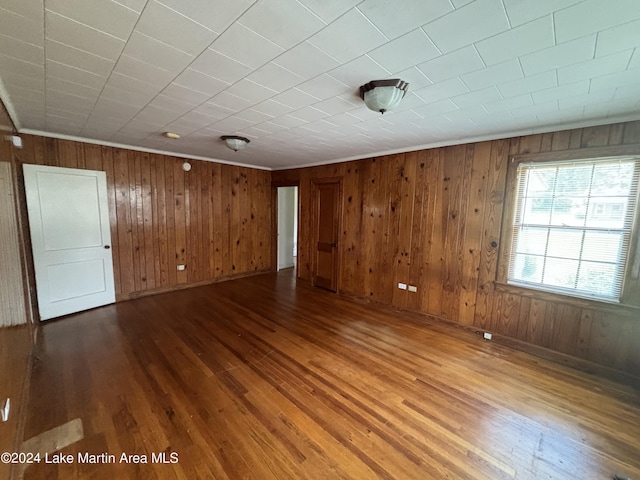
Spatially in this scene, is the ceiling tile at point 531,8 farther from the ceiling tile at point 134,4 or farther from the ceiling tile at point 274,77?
the ceiling tile at point 134,4

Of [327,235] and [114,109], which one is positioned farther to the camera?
[327,235]

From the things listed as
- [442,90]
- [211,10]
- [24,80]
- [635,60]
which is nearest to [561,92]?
[635,60]

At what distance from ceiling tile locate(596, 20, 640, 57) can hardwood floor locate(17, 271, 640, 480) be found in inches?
97.7

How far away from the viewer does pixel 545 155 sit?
2678 millimetres

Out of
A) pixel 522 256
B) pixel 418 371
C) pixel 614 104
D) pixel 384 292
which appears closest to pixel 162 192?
pixel 384 292

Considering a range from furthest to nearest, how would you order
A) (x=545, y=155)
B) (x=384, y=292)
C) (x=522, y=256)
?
(x=384, y=292)
(x=522, y=256)
(x=545, y=155)

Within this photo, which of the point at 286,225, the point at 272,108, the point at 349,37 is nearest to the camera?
the point at 349,37

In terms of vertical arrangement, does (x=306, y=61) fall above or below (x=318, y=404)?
above

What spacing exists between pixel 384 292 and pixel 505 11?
3561mm

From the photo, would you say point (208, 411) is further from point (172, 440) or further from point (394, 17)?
point (394, 17)

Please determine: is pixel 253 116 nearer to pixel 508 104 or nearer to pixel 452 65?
pixel 452 65

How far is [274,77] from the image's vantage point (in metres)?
1.76

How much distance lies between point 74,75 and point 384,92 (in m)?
2.24

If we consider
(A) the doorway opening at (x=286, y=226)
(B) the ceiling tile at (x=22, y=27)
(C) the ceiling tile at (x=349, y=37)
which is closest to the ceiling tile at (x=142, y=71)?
(B) the ceiling tile at (x=22, y=27)
